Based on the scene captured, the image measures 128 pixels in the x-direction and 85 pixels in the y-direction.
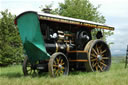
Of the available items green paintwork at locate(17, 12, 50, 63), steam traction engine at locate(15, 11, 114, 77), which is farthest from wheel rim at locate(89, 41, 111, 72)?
green paintwork at locate(17, 12, 50, 63)

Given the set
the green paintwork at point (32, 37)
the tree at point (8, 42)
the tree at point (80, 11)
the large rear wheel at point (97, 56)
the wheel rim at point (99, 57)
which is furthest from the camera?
the tree at point (80, 11)

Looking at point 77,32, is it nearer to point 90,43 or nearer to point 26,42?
point 90,43

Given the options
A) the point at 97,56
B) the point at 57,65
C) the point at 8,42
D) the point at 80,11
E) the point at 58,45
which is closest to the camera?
the point at 57,65

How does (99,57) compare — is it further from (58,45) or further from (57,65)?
(57,65)

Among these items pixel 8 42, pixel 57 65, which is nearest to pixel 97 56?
pixel 57 65

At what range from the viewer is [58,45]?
382 inches

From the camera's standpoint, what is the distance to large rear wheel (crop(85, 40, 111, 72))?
10500mm

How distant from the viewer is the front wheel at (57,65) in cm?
861

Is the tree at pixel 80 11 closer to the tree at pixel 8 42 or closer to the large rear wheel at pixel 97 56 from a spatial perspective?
the tree at pixel 8 42

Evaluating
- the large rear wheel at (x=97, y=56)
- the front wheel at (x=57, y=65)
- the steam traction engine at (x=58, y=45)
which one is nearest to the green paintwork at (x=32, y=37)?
the steam traction engine at (x=58, y=45)

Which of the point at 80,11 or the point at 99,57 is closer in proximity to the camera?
the point at 99,57

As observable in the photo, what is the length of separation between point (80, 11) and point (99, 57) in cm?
1539

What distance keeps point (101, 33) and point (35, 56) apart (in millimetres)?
4258

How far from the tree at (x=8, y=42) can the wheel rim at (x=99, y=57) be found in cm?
1034
